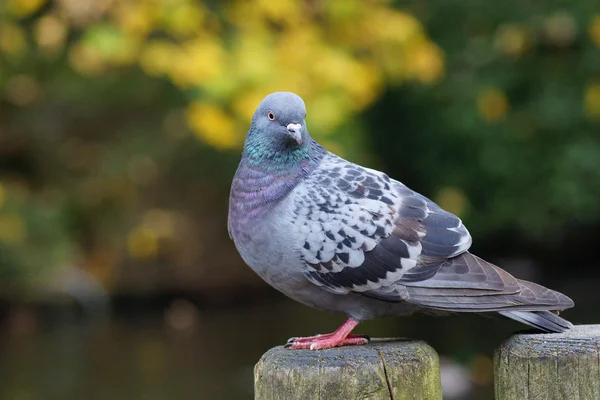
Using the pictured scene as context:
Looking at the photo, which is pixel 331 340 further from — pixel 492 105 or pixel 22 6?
pixel 492 105

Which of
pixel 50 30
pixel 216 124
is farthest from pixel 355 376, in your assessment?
pixel 50 30

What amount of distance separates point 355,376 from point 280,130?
46.9 inches

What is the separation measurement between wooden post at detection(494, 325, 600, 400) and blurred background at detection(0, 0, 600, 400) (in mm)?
4823

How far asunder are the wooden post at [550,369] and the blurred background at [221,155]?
4.82 m

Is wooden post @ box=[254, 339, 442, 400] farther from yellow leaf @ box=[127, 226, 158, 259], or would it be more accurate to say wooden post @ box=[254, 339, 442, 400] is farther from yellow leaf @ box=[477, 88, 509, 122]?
yellow leaf @ box=[127, 226, 158, 259]

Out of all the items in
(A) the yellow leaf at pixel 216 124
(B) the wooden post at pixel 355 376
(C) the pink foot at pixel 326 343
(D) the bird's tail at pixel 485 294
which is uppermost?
(A) the yellow leaf at pixel 216 124

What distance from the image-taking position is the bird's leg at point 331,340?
3.22 meters

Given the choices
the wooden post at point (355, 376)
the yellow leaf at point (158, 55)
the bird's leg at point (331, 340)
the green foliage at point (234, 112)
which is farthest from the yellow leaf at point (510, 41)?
the wooden post at point (355, 376)

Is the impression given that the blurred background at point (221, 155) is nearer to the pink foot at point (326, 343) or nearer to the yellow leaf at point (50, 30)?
the yellow leaf at point (50, 30)

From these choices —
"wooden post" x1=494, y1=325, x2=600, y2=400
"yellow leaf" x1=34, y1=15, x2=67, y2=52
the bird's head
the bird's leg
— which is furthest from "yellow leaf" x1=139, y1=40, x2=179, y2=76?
"wooden post" x1=494, y1=325, x2=600, y2=400

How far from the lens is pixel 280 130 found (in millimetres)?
3600

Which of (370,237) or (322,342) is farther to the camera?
(370,237)

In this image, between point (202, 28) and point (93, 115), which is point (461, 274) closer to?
point (202, 28)

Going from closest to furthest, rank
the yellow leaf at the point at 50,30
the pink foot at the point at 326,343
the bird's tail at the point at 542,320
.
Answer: the bird's tail at the point at 542,320, the pink foot at the point at 326,343, the yellow leaf at the point at 50,30
